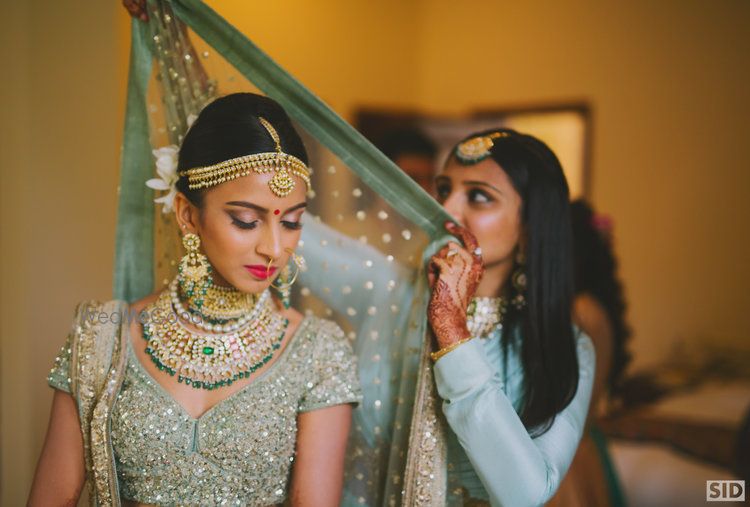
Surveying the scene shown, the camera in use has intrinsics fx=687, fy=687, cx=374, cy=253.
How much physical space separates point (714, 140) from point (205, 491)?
4234 mm

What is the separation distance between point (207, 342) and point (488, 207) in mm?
774

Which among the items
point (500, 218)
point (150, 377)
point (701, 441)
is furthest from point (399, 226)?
point (701, 441)

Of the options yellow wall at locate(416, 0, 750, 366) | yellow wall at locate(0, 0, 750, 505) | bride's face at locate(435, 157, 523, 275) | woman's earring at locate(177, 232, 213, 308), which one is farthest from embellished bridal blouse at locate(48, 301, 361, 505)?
yellow wall at locate(416, 0, 750, 366)

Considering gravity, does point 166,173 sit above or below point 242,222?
above

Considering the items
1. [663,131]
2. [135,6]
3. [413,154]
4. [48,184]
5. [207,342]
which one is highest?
[663,131]

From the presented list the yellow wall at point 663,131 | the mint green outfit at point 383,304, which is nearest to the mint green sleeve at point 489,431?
the mint green outfit at point 383,304

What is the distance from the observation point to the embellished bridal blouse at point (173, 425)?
133 centimetres

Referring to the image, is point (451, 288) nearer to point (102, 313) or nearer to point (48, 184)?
point (102, 313)

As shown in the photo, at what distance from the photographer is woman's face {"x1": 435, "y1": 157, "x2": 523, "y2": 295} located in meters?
1.73

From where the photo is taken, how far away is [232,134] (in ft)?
4.28

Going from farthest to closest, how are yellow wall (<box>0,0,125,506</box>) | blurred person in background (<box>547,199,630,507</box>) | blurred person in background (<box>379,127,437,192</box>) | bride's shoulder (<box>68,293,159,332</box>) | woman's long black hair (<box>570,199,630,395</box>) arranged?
blurred person in background (<box>379,127,437,192</box>), woman's long black hair (<box>570,199,630,395</box>), blurred person in background (<box>547,199,630,507</box>), yellow wall (<box>0,0,125,506</box>), bride's shoulder (<box>68,293,159,332</box>)

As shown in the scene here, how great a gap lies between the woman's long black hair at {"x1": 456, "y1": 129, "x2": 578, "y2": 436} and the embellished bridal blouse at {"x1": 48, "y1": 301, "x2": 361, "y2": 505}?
1.74 feet

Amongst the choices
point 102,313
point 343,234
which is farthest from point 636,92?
point 102,313

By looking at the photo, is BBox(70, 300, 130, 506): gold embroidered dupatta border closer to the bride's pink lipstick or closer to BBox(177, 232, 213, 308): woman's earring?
BBox(177, 232, 213, 308): woman's earring
